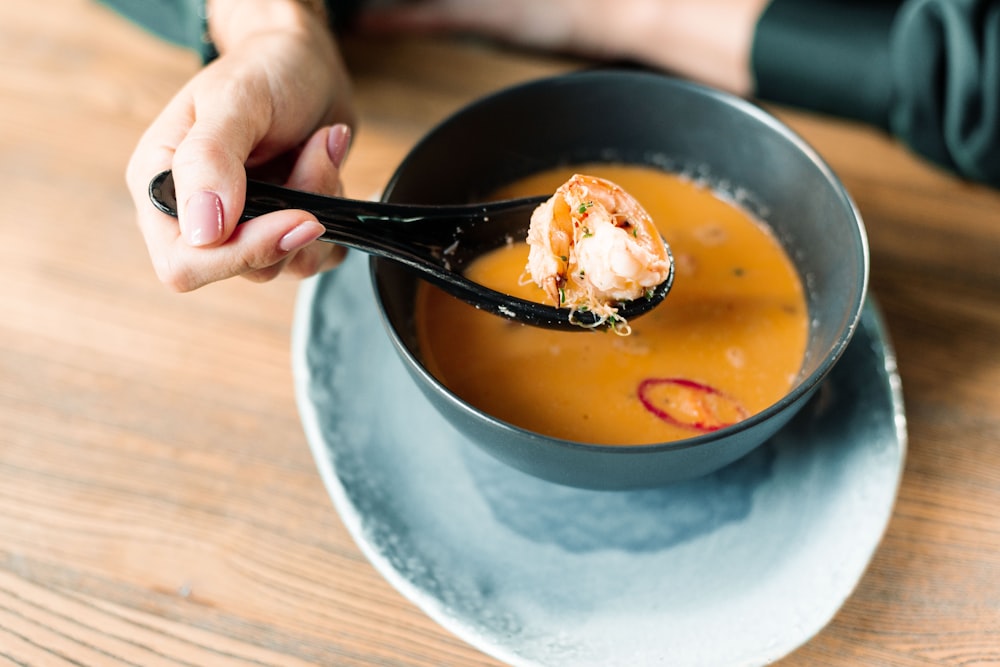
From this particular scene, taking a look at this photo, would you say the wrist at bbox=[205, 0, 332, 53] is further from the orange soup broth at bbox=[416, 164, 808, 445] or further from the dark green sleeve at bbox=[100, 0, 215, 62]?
the orange soup broth at bbox=[416, 164, 808, 445]

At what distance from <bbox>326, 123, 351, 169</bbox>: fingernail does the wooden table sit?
13.1 inches

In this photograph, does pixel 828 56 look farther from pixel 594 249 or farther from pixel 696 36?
pixel 594 249

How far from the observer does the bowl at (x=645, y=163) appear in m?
1.04

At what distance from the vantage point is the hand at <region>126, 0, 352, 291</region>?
989mm

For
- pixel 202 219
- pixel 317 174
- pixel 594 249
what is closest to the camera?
pixel 202 219

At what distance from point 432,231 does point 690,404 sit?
448 mm

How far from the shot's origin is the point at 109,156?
1641 mm

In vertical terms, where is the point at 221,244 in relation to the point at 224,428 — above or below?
above

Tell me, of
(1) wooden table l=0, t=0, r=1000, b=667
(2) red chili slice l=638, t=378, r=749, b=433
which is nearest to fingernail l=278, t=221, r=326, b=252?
(1) wooden table l=0, t=0, r=1000, b=667

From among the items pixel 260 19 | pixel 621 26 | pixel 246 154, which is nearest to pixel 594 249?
pixel 246 154

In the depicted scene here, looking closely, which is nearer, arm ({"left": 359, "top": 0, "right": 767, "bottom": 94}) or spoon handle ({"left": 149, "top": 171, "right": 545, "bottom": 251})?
spoon handle ({"left": 149, "top": 171, "right": 545, "bottom": 251})

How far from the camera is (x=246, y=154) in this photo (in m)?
1.10

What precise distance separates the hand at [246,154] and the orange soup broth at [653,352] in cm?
25

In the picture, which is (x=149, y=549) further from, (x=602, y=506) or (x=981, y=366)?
(x=981, y=366)
